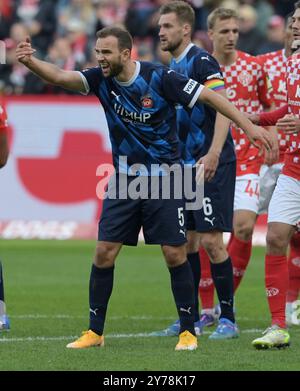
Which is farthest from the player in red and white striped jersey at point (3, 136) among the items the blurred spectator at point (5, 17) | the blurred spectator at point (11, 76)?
the blurred spectator at point (5, 17)

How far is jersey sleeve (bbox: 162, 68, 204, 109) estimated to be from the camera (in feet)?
26.8

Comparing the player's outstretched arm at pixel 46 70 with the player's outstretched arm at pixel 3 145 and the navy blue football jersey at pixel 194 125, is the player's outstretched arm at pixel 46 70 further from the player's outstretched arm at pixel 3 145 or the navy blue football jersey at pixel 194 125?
the navy blue football jersey at pixel 194 125

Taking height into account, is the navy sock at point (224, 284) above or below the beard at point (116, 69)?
below

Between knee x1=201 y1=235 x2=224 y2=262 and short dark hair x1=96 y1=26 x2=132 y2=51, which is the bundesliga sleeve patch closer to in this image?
short dark hair x1=96 y1=26 x2=132 y2=51

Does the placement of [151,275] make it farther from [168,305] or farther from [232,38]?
[232,38]

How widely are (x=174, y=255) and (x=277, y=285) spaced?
0.90 metres

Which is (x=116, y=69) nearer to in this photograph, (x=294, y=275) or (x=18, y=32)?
(x=294, y=275)

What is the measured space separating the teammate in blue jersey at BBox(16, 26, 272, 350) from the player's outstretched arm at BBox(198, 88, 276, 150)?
176 millimetres

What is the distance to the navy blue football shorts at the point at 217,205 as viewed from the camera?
30.9 ft

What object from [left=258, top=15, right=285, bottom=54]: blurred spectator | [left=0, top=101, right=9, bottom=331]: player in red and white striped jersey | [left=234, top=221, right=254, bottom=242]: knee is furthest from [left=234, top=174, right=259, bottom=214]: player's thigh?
[left=258, top=15, right=285, bottom=54]: blurred spectator

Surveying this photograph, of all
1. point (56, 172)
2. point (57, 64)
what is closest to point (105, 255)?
point (56, 172)

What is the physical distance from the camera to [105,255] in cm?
844
